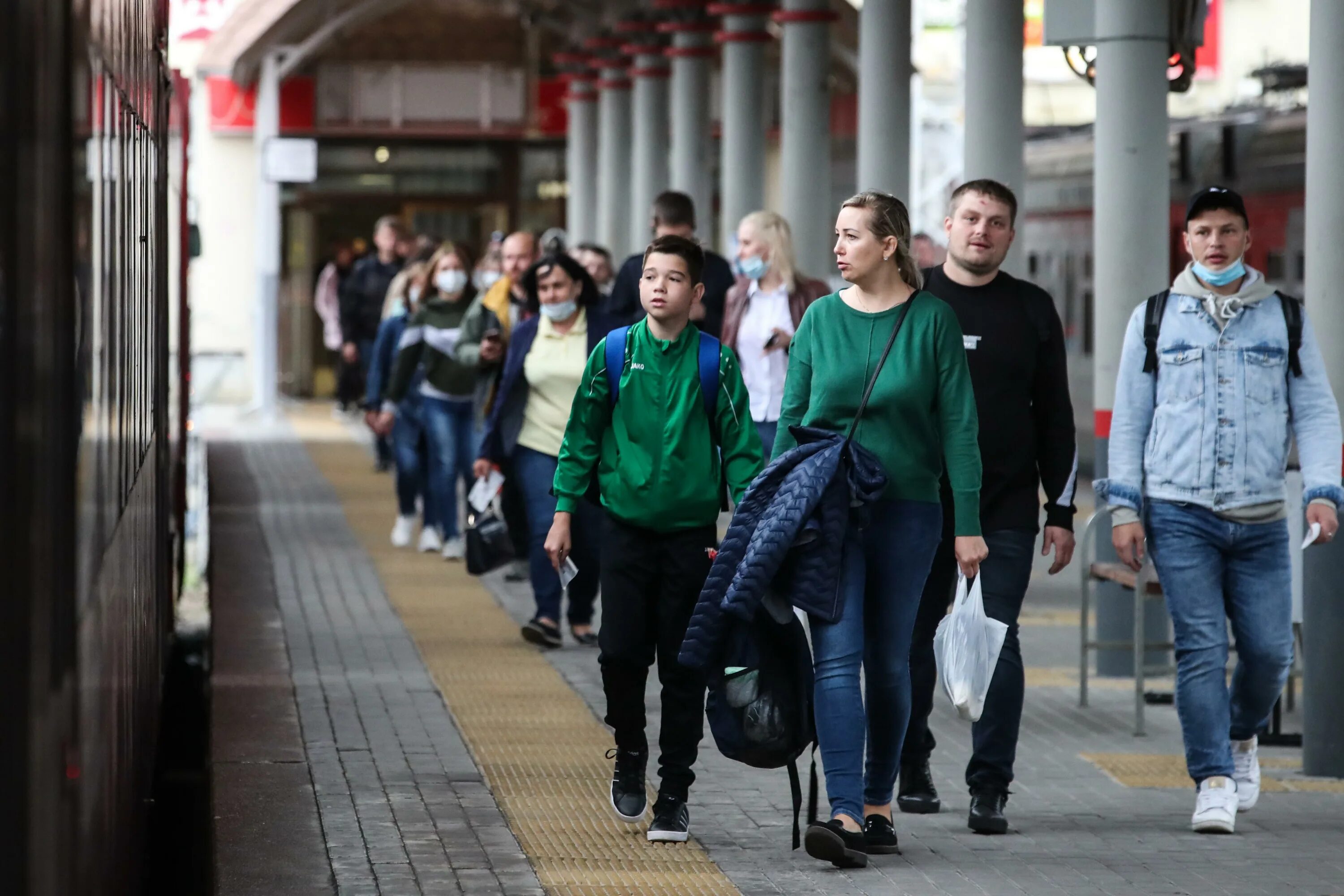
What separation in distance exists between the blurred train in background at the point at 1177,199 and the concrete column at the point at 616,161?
4.59m

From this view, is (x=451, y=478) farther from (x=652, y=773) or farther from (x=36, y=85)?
(x=36, y=85)

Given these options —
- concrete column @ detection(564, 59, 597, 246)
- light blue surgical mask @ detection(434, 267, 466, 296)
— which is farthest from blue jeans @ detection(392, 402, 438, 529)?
concrete column @ detection(564, 59, 597, 246)

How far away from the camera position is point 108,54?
421cm

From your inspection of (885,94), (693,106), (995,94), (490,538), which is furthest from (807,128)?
(490,538)

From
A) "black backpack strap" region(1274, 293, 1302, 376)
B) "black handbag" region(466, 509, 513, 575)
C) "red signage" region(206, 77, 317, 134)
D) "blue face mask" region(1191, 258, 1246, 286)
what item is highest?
"red signage" region(206, 77, 317, 134)

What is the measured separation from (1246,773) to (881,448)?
5.71ft

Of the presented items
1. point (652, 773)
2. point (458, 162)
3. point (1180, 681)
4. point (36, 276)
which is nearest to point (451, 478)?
point (652, 773)

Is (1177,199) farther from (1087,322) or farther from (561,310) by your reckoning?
(561,310)

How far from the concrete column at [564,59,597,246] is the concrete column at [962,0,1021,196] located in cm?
1734

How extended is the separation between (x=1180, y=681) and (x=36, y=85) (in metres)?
4.70

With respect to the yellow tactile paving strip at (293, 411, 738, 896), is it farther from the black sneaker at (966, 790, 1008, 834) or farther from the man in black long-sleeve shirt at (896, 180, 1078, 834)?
the man in black long-sleeve shirt at (896, 180, 1078, 834)

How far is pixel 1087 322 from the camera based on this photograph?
73.3 feet

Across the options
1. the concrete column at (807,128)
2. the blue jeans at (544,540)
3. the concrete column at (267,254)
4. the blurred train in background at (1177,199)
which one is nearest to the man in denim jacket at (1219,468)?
the blue jeans at (544,540)

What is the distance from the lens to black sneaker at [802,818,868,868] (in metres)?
6.09
